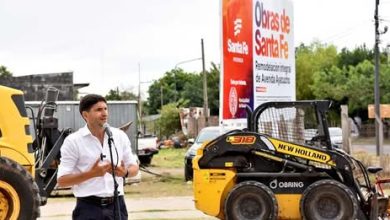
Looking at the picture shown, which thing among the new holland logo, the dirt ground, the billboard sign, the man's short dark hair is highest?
the billboard sign

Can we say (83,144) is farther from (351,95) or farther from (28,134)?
(351,95)

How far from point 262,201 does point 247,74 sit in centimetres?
338

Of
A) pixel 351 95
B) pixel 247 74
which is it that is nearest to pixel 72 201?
pixel 247 74

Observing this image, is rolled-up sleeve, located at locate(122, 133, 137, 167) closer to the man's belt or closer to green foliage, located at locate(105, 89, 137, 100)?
the man's belt

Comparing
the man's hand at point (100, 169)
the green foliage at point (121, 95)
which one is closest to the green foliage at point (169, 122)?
the green foliage at point (121, 95)

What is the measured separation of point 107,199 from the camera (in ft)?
16.0

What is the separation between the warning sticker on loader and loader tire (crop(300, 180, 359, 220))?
33 cm

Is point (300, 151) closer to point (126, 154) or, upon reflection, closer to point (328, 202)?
point (328, 202)

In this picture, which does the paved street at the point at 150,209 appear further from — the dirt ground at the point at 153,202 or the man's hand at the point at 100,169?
the man's hand at the point at 100,169

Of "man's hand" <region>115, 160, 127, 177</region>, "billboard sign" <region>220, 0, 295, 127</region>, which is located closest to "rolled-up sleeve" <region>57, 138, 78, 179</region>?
"man's hand" <region>115, 160, 127, 177</region>

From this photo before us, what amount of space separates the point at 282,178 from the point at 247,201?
0.60 meters

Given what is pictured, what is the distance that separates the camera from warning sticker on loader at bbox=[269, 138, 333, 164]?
9766 millimetres

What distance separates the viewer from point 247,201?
977 centimetres

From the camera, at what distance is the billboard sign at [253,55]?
12.1m
